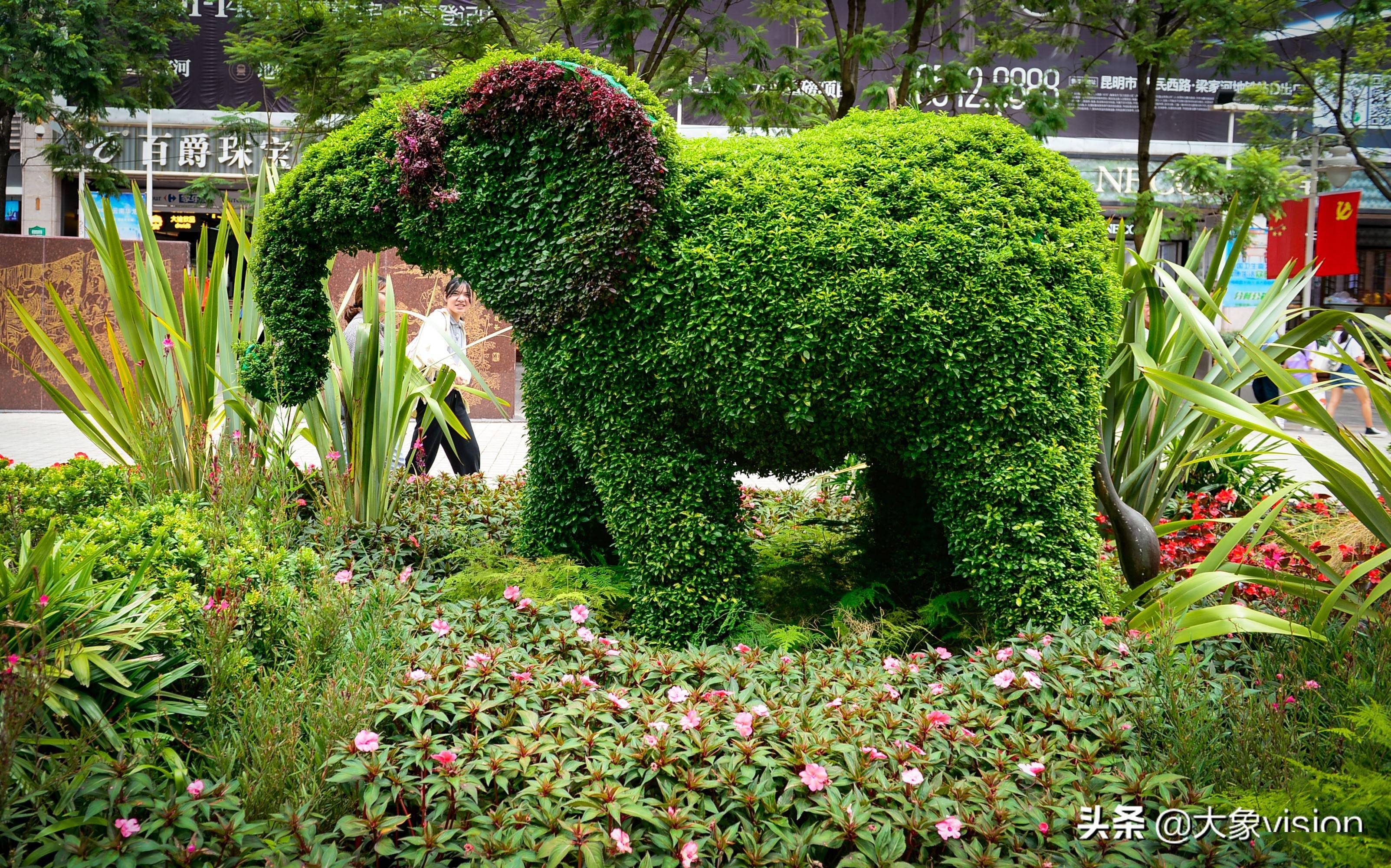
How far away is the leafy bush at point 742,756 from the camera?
2.23 metres

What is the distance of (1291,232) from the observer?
36.4 feet

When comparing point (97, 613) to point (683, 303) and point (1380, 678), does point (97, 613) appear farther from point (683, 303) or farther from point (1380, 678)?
point (1380, 678)

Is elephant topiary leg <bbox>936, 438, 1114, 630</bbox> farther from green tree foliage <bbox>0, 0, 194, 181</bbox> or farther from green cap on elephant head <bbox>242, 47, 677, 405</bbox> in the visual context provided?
green tree foliage <bbox>0, 0, 194, 181</bbox>

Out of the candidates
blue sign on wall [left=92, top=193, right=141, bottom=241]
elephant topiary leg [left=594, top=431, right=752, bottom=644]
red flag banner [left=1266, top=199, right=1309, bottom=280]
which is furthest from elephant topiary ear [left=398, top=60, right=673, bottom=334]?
blue sign on wall [left=92, top=193, right=141, bottom=241]

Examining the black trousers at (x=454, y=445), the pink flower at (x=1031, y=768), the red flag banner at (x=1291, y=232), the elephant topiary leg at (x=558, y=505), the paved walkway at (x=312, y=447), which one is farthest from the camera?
the red flag banner at (x=1291, y=232)

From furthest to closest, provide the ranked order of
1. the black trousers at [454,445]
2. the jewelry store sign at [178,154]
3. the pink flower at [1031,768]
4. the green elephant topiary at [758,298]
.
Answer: the jewelry store sign at [178,154] → the black trousers at [454,445] → the green elephant topiary at [758,298] → the pink flower at [1031,768]

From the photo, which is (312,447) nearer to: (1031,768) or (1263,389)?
(1031,768)

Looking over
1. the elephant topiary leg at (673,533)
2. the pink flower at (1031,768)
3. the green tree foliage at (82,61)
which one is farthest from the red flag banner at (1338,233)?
the green tree foliage at (82,61)

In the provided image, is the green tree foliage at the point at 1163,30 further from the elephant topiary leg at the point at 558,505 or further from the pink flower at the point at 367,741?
the pink flower at the point at 367,741

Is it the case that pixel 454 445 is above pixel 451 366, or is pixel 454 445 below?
below

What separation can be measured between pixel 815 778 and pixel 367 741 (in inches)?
41.4

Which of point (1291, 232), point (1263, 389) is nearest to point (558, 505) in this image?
point (1291, 232)

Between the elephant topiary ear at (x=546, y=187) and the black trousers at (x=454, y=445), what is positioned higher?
the elephant topiary ear at (x=546, y=187)

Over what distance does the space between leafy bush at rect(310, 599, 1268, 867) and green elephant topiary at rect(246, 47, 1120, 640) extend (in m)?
0.36
